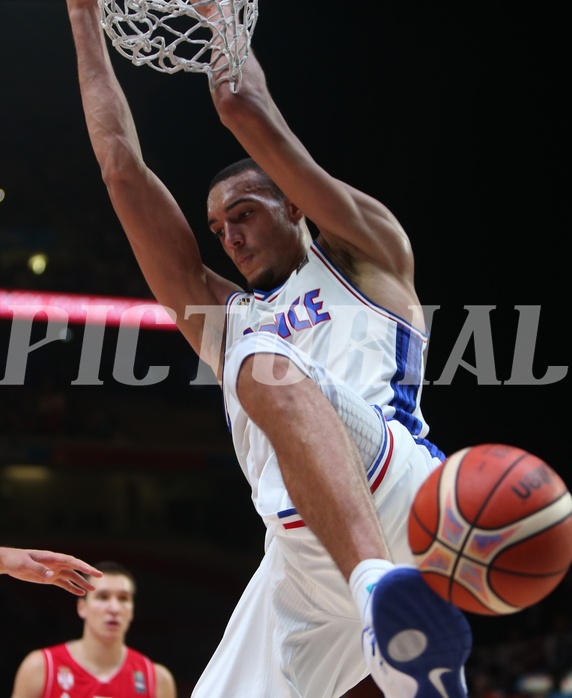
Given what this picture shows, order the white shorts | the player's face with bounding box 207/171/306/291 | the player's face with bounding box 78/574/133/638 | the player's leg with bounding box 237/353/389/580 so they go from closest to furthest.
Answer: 1. the player's leg with bounding box 237/353/389/580
2. the white shorts
3. the player's face with bounding box 207/171/306/291
4. the player's face with bounding box 78/574/133/638

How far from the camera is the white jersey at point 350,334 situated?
2.64m

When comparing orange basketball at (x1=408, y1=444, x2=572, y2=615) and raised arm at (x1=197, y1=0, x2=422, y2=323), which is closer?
orange basketball at (x1=408, y1=444, x2=572, y2=615)

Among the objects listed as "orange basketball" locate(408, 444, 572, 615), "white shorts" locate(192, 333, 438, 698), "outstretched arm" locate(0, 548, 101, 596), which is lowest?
"outstretched arm" locate(0, 548, 101, 596)

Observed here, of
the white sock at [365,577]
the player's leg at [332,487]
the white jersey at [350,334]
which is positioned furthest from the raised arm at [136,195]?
the white sock at [365,577]

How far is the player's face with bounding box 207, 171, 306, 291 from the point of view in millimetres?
3043

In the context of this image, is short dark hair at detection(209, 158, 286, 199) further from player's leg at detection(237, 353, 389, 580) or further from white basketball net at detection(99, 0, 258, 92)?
player's leg at detection(237, 353, 389, 580)

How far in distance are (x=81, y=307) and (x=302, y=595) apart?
206 inches

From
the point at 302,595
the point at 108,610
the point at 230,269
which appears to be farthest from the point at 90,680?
the point at 230,269

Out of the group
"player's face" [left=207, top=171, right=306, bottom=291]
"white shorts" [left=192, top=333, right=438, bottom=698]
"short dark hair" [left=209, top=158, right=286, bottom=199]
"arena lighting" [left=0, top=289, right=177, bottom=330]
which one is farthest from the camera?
"arena lighting" [left=0, top=289, right=177, bottom=330]

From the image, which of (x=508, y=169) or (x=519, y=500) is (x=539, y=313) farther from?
(x=519, y=500)

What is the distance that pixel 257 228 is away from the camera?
3.06 m

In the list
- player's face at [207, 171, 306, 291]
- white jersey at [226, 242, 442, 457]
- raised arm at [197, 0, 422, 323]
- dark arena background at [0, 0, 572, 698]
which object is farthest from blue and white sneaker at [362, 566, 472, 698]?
dark arena background at [0, 0, 572, 698]

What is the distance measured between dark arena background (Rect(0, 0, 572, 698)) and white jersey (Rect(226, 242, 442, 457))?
4193 mm

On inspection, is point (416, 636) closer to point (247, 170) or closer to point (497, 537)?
point (497, 537)
